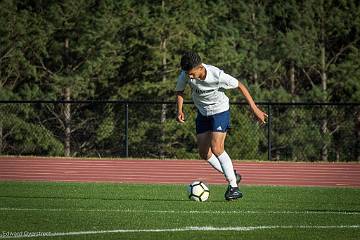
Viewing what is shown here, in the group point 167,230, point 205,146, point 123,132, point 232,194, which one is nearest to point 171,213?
point 167,230

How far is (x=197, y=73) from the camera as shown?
51.6ft

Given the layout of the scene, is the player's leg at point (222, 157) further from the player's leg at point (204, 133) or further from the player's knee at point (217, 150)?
the player's leg at point (204, 133)

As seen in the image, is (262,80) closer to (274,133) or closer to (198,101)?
(274,133)

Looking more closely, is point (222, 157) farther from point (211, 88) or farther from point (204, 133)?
point (211, 88)

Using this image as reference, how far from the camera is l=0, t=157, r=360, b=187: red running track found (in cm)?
2236

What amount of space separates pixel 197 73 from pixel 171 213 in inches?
98.3

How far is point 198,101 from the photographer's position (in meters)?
16.3

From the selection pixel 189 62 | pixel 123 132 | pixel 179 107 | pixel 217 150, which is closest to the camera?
pixel 189 62

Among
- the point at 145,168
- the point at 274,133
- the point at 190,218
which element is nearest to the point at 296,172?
the point at 145,168

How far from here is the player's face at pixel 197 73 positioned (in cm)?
1567

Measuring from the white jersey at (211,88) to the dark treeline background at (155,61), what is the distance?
2021cm

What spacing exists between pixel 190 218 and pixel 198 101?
129 inches

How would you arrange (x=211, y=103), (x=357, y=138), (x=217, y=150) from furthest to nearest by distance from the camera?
(x=357, y=138)
(x=217, y=150)
(x=211, y=103)

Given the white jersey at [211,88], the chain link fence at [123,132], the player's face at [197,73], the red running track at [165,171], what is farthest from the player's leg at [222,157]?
the chain link fence at [123,132]
